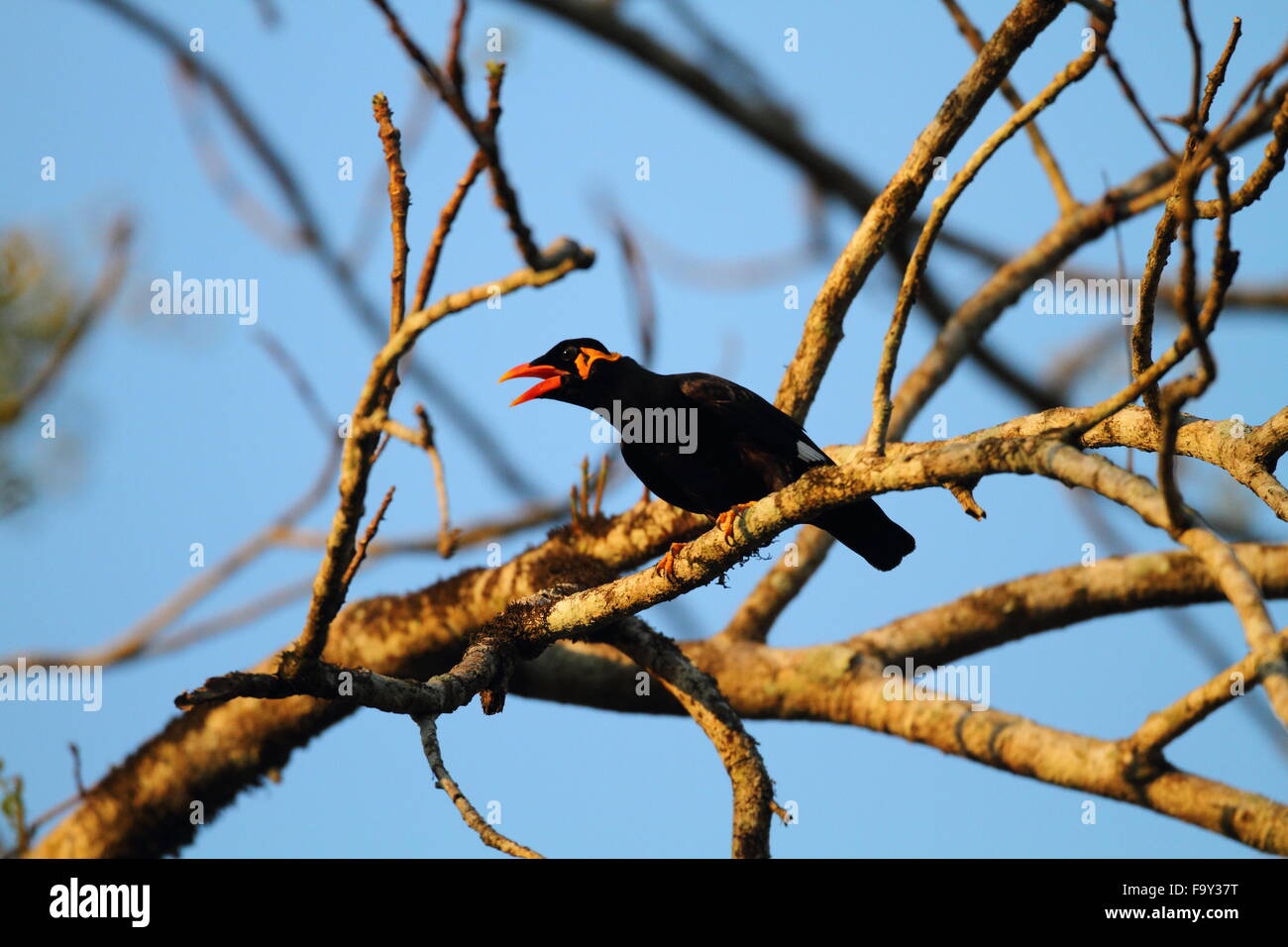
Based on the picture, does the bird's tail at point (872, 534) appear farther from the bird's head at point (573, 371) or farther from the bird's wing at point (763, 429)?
the bird's head at point (573, 371)

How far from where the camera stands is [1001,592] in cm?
674

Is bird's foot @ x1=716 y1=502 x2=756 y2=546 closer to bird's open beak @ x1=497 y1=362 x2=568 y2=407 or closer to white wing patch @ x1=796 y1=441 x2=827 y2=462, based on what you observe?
white wing patch @ x1=796 y1=441 x2=827 y2=462

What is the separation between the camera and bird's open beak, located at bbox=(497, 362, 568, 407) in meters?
5.84

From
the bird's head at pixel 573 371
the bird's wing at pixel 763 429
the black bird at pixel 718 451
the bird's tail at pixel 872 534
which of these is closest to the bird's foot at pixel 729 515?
the black bird at pixel 718 451

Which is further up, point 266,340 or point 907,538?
point 266,340

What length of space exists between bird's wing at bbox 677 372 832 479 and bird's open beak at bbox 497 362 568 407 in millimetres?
871

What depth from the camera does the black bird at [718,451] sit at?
5145 millimetres

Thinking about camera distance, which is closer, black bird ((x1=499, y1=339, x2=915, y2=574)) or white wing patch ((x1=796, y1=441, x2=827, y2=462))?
white wing patch ((x1=796, y1=441, x2=827, y2=462))

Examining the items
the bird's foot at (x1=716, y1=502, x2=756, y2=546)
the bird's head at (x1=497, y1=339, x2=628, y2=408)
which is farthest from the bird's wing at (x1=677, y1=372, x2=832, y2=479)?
the bird's head at (x1=497, y1=339, x2=628, y2=408)
